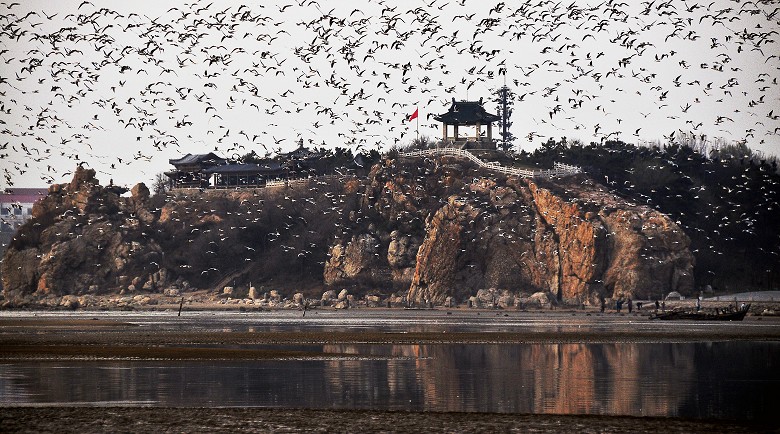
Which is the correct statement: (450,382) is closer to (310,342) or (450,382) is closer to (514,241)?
(310,342)

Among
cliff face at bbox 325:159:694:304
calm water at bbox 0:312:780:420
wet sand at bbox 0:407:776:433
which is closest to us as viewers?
wet sand at bbox 0:407:776:433

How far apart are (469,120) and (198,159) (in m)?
38.6

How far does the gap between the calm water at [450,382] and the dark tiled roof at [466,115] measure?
9606 cm

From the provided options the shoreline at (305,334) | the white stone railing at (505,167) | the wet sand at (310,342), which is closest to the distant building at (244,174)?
the white stone railing at (505,167)

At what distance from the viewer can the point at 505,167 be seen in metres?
134

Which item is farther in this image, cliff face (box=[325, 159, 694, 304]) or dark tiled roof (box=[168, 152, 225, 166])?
dark tiled roof (box=[168, 152, 225, 166])

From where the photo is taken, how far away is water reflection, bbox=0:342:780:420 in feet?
103

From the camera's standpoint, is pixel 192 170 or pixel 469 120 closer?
pixel 469 120

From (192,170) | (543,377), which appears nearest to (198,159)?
(192,170)

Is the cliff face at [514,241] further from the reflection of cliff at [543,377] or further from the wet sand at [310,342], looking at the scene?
the reflection of cliff at [543,377]

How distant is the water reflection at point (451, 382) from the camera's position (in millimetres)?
31531

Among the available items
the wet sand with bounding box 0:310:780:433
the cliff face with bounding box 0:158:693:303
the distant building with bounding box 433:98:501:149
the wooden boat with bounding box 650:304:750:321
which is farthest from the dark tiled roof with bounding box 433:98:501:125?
the wooden boat with bounding box 650:304:750:321

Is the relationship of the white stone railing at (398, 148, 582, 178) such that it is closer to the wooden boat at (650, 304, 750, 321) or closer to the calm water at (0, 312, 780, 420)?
the wooden boat at (650, 304, 750, 321)

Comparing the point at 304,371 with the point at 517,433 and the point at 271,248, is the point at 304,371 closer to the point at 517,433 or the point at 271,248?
the point at 517,433
